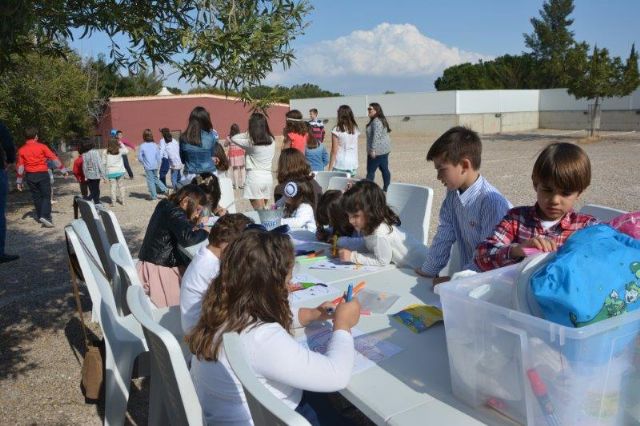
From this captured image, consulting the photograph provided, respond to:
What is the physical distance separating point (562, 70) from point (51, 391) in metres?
22.1

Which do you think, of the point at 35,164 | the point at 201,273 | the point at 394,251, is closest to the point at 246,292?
the point at 201,273

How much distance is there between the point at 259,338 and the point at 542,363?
2.56ft

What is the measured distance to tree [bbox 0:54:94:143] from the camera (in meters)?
11.1

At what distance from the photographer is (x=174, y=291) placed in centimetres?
337

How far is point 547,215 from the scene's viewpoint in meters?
2.23

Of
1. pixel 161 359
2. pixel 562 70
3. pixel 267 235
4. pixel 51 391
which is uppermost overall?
pixel 562 70

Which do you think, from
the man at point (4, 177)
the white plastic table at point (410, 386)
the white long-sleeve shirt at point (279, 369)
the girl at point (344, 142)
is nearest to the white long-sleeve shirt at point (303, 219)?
the white plastic table at point (410, 386)

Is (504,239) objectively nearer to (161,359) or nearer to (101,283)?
(161,359)

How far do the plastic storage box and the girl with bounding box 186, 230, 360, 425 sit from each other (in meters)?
0.40

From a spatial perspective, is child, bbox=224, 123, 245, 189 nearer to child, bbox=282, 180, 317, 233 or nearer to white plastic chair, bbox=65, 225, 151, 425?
child, bbox=282, 180, 317, 233

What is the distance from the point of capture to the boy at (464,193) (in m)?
2.63

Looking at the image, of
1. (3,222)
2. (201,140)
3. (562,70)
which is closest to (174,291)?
(201,140)

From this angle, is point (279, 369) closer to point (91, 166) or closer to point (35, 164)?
point (35, 164)

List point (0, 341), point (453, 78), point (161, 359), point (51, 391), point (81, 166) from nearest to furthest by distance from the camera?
point (161, 359)
point (51, 391)
point (0, 341)
point (81, 166)
point (453, 78)
